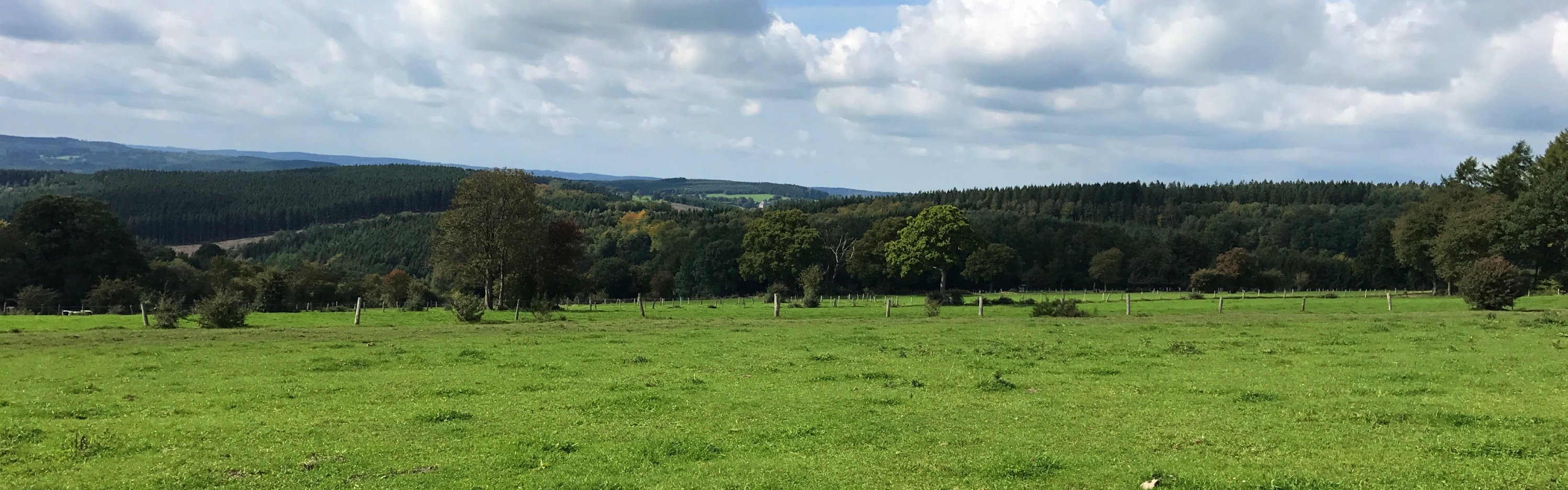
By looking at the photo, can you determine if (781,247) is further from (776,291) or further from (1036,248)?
(1036,248)

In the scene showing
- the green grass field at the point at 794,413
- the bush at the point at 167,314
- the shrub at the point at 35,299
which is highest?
the green grass field at the point at 794,413

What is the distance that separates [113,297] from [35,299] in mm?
4413

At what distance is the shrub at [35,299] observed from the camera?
59.2 meters

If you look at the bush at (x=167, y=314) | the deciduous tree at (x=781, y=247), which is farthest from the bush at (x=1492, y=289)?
the bush at (x=167, y=314)

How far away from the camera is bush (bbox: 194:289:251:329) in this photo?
38.5 meters

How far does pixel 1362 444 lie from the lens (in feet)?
39.6

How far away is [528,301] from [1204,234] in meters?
123

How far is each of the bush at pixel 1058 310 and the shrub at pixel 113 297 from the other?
57896mm

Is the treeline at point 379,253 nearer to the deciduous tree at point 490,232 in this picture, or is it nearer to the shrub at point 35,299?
the shrub at point 35,299

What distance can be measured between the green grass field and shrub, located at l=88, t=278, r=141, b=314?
121 ft

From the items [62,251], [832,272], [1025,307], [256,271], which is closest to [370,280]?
[256,271]

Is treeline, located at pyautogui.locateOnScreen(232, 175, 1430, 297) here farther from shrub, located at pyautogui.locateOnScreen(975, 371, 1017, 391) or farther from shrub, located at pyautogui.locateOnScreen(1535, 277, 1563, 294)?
shrub, located at pyautogui.locateOnScreen(975, 371, 1017, 391)

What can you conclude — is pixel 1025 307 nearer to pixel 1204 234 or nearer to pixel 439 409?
pixel 439 409

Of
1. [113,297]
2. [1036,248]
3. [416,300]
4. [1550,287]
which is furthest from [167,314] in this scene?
[1036,248]
